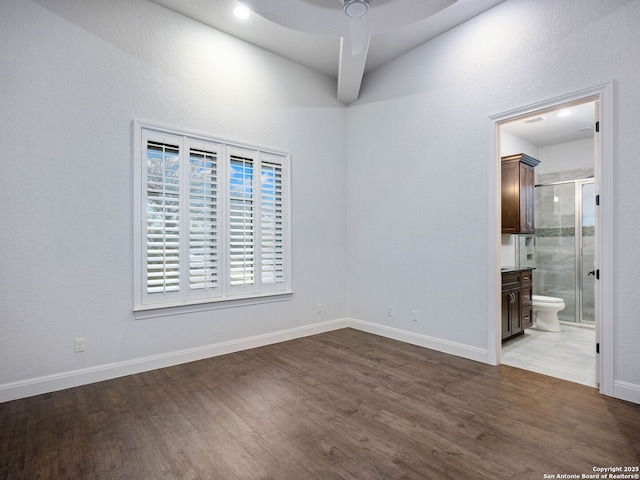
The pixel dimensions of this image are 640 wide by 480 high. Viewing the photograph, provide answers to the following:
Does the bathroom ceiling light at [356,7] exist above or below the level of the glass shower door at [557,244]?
above

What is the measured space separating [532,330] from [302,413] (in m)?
4.11

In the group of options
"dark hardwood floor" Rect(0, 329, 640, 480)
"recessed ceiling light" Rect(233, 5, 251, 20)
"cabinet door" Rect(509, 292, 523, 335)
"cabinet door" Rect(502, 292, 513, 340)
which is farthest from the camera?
"cabinet door" Rect(509, 292, 523, 335)

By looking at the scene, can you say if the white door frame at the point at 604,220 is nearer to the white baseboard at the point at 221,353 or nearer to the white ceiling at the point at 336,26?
the white baseboard at the point at 221,353

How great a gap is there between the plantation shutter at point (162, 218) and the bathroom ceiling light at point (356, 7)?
2163 millimetres

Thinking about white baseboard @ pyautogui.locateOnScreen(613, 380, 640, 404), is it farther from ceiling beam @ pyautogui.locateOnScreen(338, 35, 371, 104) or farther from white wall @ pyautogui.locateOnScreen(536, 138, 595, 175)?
white wall @ pyautogui.locateOnScreen(536, 138, 595, 175)

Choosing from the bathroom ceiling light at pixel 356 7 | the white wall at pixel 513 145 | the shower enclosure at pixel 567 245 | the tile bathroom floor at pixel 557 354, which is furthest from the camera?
the shower enclosure at pixel 567 245

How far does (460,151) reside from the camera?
12.4 feet

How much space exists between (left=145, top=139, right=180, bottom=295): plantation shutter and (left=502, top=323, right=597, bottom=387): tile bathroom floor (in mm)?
3652

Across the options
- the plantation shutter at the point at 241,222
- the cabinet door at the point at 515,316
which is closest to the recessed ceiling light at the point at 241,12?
the plantation shutter at the point at 241,222

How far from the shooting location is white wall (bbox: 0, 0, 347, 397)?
9.17 feet

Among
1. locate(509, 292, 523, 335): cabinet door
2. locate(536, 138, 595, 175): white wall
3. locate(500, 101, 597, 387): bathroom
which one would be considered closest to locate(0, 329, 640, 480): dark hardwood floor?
locate(509, 292, 523, 335): cabinet door

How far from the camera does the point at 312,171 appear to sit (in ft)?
15.7

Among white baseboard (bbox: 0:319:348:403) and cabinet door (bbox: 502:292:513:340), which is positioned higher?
cabinet door (bbox: 502:292:513:340)

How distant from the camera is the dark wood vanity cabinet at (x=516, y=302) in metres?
4.21
